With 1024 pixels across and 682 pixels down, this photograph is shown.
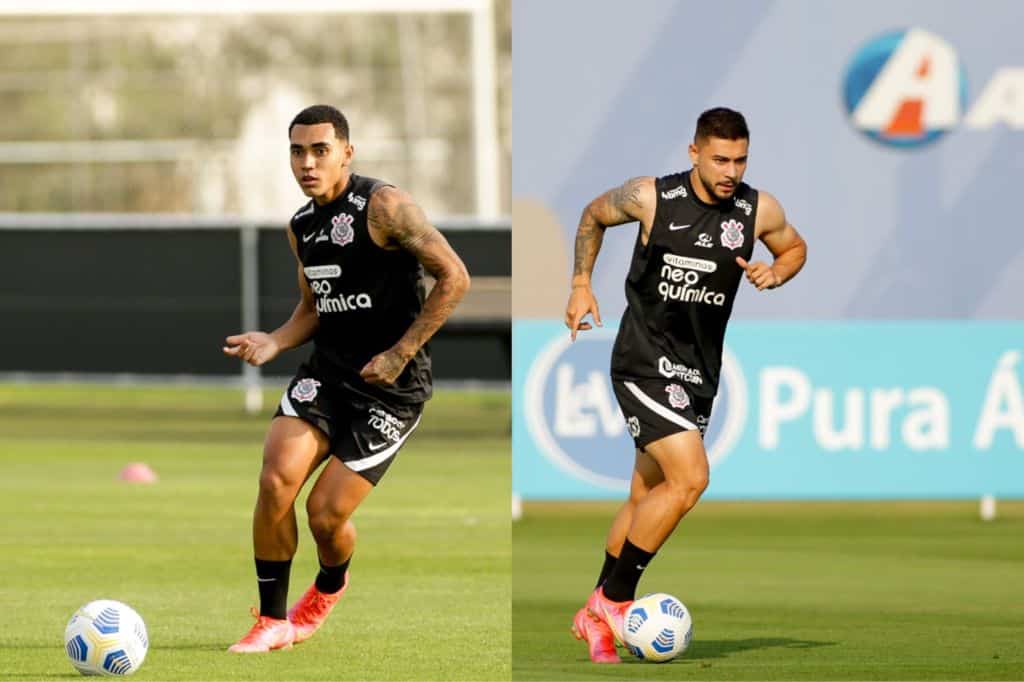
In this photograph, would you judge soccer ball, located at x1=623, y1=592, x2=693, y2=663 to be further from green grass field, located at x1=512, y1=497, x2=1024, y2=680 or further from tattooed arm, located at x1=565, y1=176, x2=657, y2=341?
tattooed arm, located at x1=565, y1=176, x2=657, y2=341

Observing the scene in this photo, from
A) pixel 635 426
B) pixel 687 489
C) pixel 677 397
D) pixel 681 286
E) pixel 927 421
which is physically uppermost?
pixel 681 286

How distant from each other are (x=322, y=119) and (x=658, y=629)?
8.03ft

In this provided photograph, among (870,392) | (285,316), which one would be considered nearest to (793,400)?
(870,392)

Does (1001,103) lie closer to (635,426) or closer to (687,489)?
(635,426)

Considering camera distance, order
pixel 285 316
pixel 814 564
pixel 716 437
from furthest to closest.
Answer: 1. pixel 285 316
2. pixel 716 437
3. pixel 814 564

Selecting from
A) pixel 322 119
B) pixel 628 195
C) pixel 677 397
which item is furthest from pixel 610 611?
pixel 322 119

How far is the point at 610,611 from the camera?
9078 millimetres

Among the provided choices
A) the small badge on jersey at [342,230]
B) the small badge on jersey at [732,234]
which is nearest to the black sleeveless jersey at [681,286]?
the small badge on jersey at [732,234]

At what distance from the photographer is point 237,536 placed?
14.0 m

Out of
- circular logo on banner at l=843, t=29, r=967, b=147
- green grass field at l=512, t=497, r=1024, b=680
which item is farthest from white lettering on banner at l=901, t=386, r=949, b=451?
circular logo on banner at l=843, t=29, r=967, b=147

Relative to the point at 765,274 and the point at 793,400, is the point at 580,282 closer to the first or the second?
the point at 765,274

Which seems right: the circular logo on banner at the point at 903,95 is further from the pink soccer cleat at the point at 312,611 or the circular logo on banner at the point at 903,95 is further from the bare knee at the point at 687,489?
the pink soccer cleat at the point at 312,611

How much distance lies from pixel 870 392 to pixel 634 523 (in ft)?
22.0

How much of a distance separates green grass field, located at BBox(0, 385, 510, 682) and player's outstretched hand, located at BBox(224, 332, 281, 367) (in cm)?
121
